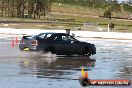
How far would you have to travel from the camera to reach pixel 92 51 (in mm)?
28266

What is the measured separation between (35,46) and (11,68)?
6925mm

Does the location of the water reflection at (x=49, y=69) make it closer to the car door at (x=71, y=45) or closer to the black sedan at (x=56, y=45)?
the black sedan at (x=56, y=45)

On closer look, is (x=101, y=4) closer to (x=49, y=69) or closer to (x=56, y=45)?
(x=56, y=45)

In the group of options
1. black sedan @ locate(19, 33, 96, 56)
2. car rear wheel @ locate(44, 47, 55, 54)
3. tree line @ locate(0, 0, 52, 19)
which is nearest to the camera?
black sedan @ locate(19, 33, 96, 56)

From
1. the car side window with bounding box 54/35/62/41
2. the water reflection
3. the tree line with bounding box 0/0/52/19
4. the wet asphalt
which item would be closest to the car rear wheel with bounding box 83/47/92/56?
the car side window with bounding box 54/35/62/41

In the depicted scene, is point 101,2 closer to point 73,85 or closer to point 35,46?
point 35,46

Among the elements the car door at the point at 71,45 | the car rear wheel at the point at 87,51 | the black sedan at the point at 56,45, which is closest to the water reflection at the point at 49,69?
the black sedan at the point at 56,45

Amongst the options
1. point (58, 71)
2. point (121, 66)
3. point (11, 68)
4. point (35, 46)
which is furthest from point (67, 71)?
point (35, 46)

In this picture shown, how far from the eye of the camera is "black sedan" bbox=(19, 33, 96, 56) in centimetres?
2706

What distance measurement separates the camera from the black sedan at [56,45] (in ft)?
88.8

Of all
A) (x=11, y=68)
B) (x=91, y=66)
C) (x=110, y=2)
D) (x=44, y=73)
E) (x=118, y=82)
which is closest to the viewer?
(x=118, y=82)

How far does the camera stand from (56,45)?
27.5 m

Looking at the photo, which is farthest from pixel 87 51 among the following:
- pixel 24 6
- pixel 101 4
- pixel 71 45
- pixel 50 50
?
pixel 101 4

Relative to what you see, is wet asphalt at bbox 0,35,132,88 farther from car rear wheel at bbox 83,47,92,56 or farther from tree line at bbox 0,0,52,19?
tree line at bbox 0,0,52,19
